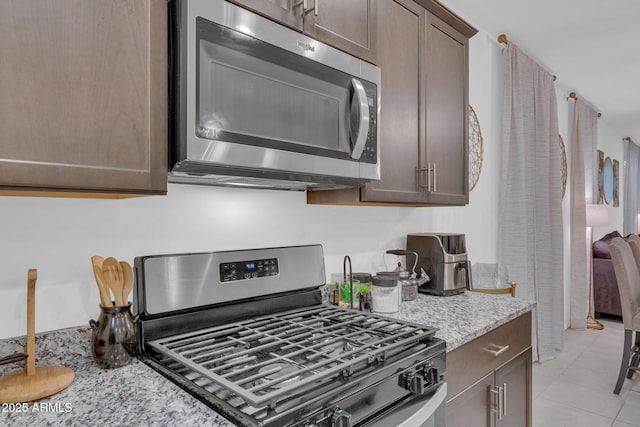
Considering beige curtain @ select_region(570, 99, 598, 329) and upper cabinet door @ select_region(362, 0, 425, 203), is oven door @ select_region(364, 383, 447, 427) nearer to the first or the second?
upper cabinet door @ select_region(362, 0, 425, 203)

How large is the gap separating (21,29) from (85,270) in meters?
0.62

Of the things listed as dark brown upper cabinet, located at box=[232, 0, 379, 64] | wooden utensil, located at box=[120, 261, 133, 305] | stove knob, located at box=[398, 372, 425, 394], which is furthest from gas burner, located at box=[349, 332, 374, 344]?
dark brown upper cabinet, located at box=[232, 0, 379, 64]

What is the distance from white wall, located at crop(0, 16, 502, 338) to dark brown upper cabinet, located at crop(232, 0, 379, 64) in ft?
1.97

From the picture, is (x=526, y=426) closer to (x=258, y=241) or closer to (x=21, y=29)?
(x=258, y=241)

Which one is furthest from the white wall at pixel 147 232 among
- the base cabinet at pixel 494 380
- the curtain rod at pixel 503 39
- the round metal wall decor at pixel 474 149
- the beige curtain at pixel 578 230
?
the beige curtain at pixel 578 230

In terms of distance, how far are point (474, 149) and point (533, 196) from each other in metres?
0.91

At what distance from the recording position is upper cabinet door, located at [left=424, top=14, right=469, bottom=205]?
1.84 meters

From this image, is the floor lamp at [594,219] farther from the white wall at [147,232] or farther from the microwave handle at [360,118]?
the microwave handle at [360,118]

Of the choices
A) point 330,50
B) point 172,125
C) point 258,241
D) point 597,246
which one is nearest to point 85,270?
point 172,125

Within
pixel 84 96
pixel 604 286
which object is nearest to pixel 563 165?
pixel 604 286

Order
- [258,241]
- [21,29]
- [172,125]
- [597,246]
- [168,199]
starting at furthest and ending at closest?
[597,246] < [258,241] < [168,199] < [172,125] < [21,29]

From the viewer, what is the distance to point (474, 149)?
283 centimetres

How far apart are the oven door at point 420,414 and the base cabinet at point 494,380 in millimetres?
106

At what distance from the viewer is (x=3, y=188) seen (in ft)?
2.50
